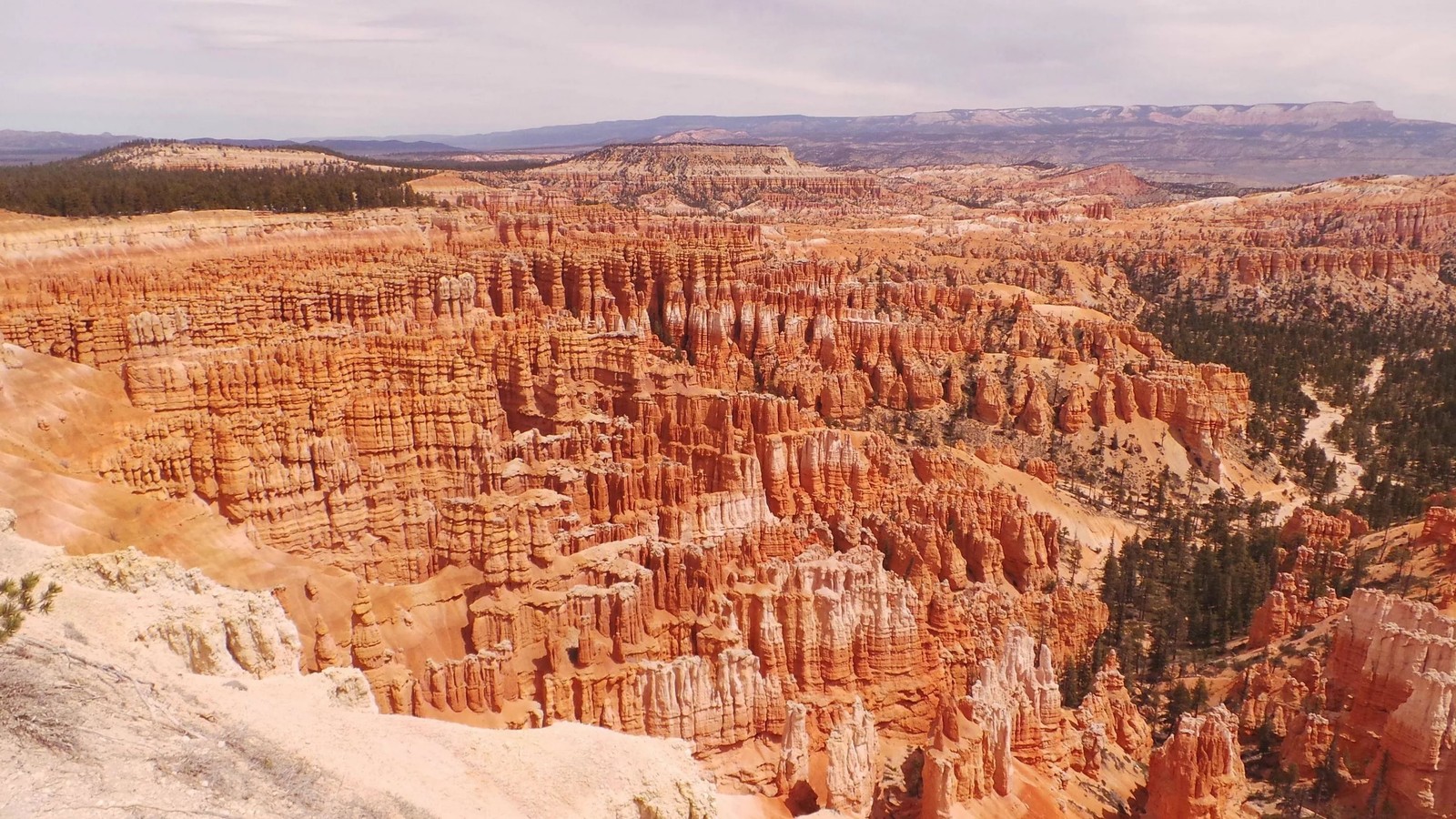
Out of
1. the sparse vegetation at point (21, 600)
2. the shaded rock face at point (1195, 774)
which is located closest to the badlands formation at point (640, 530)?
the shaded rock face at point (1195, 774)

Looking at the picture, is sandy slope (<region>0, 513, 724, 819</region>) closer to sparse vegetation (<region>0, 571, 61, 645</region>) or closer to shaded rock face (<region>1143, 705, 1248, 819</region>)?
sparse vegetation (<region>0, 571, 61, 645</region>)

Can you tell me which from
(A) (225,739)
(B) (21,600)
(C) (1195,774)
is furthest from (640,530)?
(B) (21,600)

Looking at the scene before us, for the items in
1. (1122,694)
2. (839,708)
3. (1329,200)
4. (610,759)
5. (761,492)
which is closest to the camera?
(610,759)

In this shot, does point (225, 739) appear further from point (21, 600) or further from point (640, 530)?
point (640, 530)

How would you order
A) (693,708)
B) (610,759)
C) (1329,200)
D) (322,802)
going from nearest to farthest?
(322,802)
(610,759)
(693,708)
(1329,200)

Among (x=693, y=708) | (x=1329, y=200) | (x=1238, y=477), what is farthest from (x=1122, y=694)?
(x=1329, y=200)

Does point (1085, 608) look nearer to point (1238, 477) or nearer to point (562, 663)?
point (562, 663)
